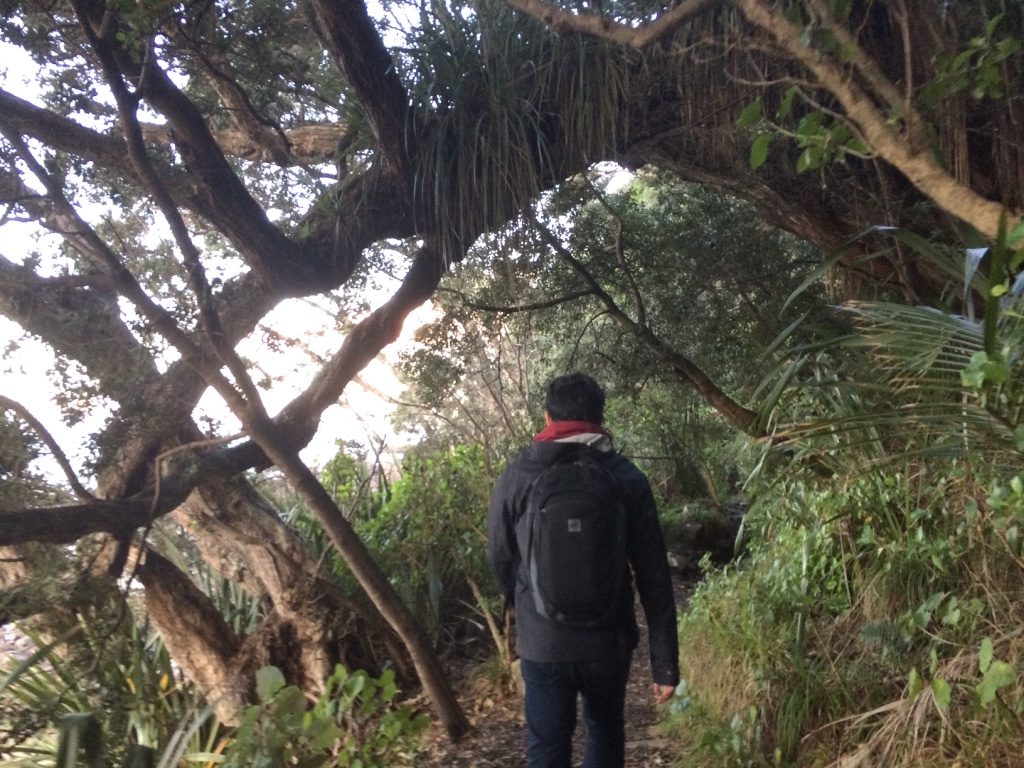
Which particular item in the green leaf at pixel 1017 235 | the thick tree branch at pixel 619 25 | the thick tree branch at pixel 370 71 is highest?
the thick tree branch at pixel 370 71

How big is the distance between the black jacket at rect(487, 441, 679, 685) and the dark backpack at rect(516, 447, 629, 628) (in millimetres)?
61

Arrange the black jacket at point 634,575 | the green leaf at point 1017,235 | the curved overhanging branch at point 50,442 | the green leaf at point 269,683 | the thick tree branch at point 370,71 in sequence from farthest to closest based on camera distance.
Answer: the thick tree branch at point 370,71 → the curved overhanging branch at point 50,442 → the black jacket at point 634,575 → the green leaf at point 269,683 → the green leaf at point 1017,235

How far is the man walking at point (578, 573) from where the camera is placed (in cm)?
277

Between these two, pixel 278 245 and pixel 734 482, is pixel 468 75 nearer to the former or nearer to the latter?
pixel 278 245

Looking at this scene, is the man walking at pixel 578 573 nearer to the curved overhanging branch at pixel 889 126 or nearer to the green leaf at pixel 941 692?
the green leaf at pixel 941 692

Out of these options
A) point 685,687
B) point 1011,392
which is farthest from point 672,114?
point 1011,392

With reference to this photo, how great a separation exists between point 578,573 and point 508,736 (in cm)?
253

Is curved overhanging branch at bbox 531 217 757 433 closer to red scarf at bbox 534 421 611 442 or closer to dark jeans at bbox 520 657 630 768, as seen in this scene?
red scarf at bbox 534 421 611 442

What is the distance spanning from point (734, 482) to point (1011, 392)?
338 inches

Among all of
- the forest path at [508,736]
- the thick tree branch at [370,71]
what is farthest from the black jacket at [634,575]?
the thick tree branch at [370,71]

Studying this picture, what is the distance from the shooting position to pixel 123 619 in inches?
133

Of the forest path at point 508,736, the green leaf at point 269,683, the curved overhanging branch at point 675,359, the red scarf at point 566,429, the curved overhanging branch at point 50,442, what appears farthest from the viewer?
the curved overhanging branch at point 675,359

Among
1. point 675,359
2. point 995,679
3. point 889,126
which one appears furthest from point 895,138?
point 675,359

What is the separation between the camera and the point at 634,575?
302 cm
